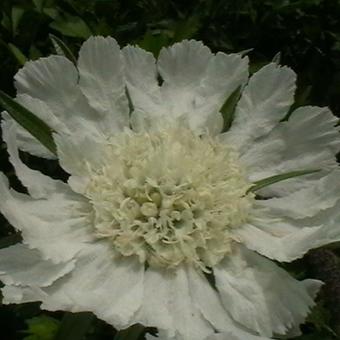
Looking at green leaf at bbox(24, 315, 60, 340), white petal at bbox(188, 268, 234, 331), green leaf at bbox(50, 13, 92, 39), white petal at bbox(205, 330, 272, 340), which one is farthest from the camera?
green leaf at bbox(50, 13, 92, 39)

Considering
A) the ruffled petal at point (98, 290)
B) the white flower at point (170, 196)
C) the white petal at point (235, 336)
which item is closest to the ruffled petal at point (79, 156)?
the white flower at point (170, 196)

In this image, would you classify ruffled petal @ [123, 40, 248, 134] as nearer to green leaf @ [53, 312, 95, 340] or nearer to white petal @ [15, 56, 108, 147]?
white petal @ [15, 56, 108, 147]

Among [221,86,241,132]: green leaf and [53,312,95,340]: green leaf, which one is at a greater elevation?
[221,86,241,132]: green leaf

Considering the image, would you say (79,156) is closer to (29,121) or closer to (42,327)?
(29,121)

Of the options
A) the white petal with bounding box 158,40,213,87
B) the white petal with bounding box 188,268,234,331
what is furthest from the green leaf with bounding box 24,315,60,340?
the white petal with bounding box 158,40,213,87

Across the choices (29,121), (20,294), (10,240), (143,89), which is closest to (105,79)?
(143,89)

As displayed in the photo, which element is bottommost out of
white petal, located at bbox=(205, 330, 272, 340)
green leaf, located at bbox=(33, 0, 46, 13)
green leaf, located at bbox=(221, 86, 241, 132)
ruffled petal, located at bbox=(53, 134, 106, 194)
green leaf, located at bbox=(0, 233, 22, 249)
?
white petal, located at bbox=(205, 330, 272, 340)

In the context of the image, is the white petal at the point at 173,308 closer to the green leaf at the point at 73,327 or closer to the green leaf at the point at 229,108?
the green leaf at the point at 73,327

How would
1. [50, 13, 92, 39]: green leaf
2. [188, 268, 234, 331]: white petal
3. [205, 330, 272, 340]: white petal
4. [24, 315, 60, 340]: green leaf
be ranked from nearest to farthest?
[205, 330, 272, 340]: white petal < [188, 268, 234, 331]: white petal < [24, 315, 60, 340]: green leaf < [50, 13, 92, 39]: green leaf
